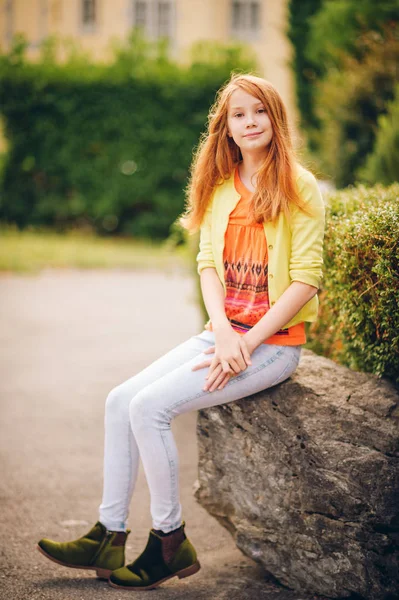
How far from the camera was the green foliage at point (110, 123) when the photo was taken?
15523mm

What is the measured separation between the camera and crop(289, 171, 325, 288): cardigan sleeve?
119 inches

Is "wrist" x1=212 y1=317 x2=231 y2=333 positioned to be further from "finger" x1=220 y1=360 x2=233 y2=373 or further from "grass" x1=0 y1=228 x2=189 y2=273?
"grass" x1=0 y1=228 x2=189 y2=273

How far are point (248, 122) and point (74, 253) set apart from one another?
34.9 ft

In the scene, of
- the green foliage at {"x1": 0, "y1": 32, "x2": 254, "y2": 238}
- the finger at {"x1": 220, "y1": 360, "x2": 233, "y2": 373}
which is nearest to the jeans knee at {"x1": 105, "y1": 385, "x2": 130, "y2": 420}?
the finger at {"x1": 220, "y1": 360, "x2": 233, "y2": 373}

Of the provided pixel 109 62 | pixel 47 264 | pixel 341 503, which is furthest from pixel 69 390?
pixel 109 62

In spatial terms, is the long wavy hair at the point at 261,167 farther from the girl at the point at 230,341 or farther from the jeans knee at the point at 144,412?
the jeans knee at the point at 144,412

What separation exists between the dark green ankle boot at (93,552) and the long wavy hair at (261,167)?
4.61 feet

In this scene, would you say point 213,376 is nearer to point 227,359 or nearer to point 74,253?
point 227,359

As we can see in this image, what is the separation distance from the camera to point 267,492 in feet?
10.0

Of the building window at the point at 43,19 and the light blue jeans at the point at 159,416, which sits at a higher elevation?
the building window at the point at 43,19

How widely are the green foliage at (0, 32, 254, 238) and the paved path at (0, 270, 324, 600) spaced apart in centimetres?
570

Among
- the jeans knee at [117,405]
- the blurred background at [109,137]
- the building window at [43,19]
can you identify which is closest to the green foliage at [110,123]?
the blurred background at [109,137]

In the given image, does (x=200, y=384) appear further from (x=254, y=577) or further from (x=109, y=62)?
(x=109, y=62)

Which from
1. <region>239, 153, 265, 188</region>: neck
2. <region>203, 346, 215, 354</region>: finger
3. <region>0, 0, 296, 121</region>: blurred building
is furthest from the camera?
<region>0, 0, 296, 121</region>: blurred building
